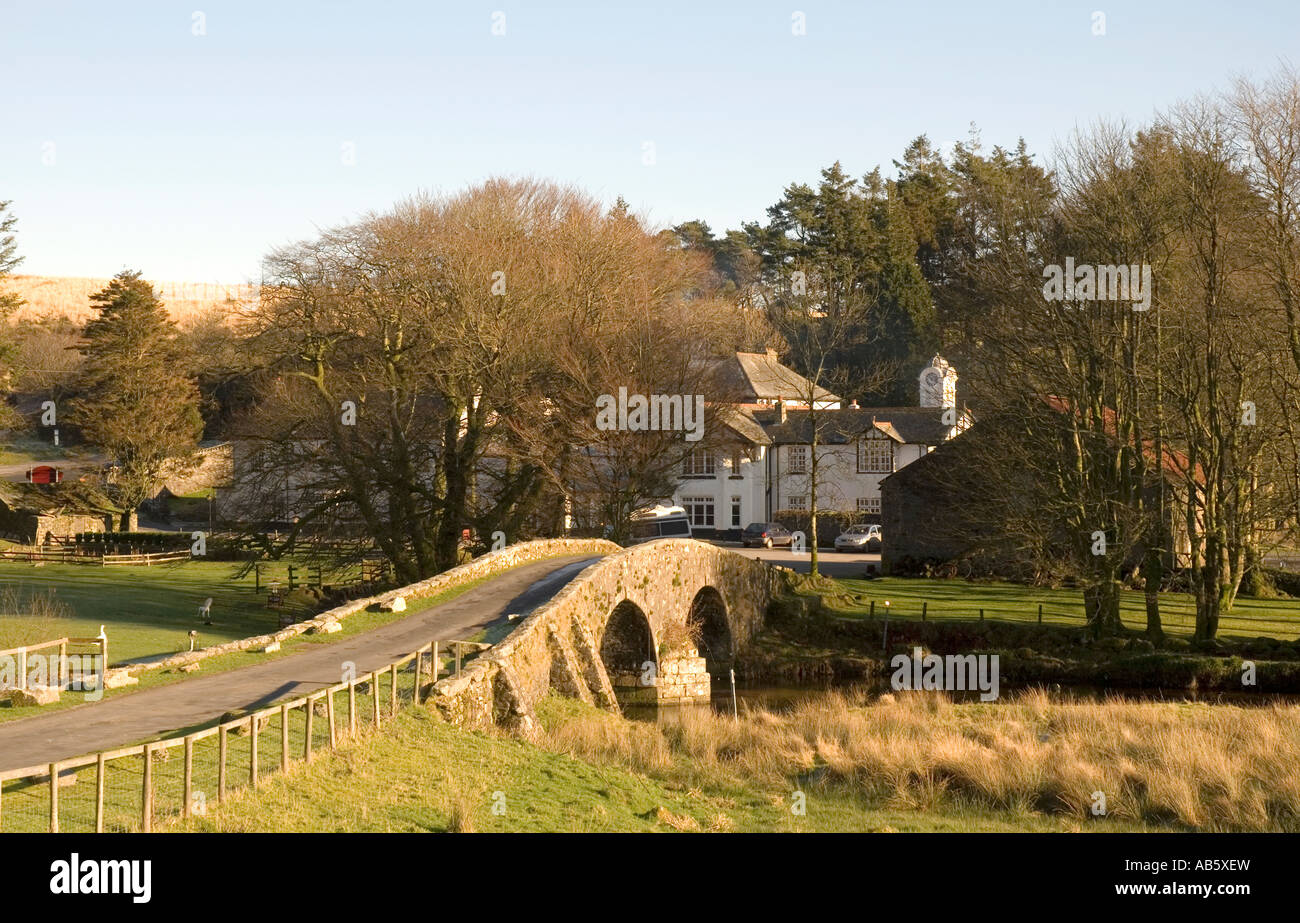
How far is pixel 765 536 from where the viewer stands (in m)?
65.0

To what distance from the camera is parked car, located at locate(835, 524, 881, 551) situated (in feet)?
216

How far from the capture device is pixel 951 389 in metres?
72.9

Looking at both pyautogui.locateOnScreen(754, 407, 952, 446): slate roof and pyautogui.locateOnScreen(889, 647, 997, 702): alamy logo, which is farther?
pyautogui.locateOnScreen(754, 407, 952, 446): slate roof

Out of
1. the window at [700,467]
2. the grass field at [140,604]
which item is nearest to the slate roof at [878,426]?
the window at [700,467]

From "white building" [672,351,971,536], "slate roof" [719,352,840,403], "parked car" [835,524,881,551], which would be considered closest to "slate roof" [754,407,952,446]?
"white building" [672,351,971,536]

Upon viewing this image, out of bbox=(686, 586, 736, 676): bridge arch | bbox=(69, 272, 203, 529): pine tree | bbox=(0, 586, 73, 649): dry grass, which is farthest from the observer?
bbox=(69, 272, 203, 529): pine tree

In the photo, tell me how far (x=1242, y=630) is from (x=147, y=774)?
113 feet

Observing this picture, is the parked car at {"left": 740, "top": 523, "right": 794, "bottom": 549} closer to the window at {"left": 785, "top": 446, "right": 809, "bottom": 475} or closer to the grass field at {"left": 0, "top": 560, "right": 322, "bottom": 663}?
the window at {"left": 785, "top": 446, "right": 809, "bottom": 475}

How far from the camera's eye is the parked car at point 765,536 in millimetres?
65250

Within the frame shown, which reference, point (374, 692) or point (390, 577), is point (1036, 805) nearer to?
point (374, 692)
